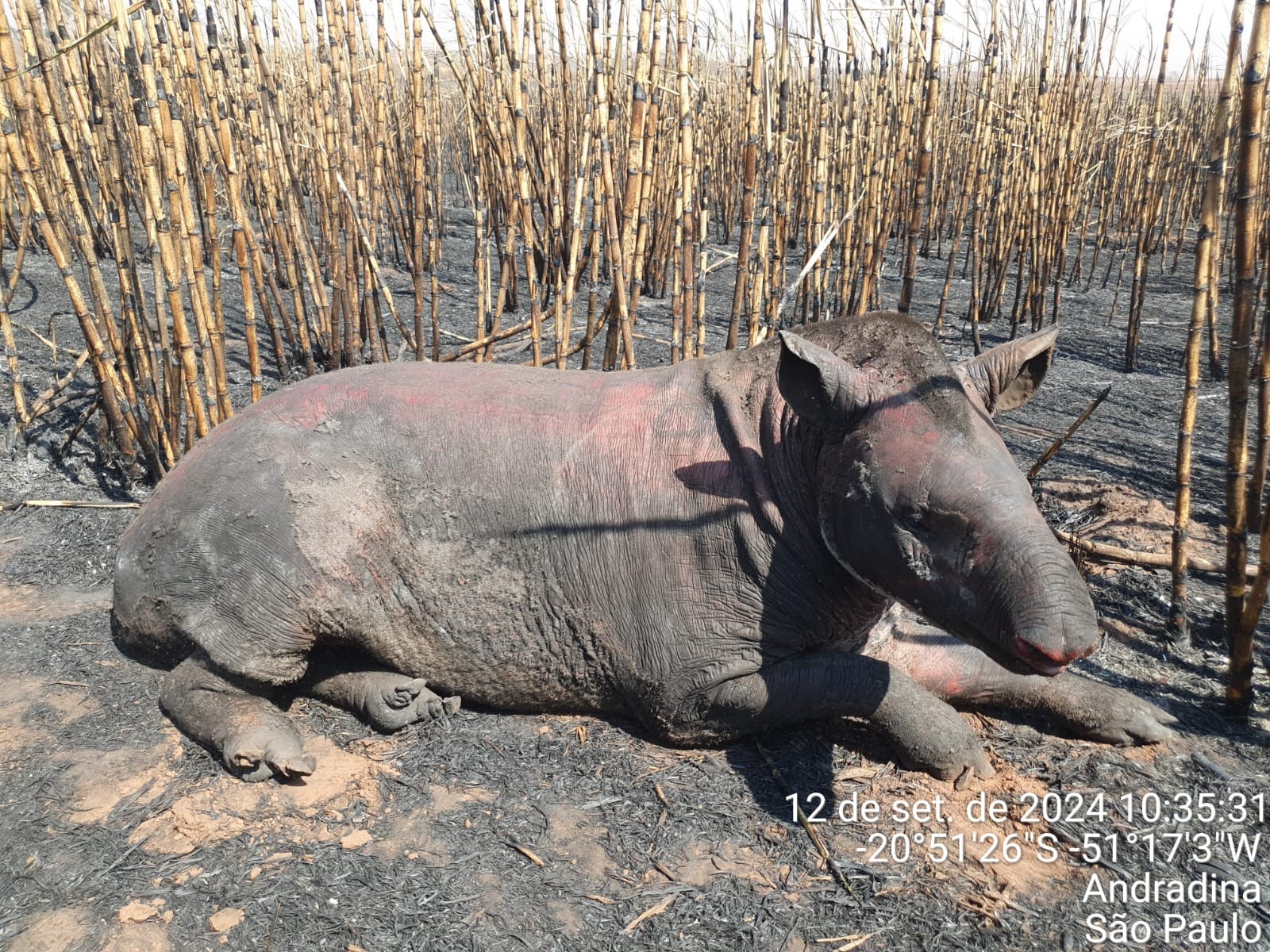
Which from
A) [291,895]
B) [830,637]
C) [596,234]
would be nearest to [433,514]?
[291,895]

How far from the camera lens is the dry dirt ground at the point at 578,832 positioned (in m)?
1.87

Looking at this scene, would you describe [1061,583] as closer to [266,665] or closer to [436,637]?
[436,637]

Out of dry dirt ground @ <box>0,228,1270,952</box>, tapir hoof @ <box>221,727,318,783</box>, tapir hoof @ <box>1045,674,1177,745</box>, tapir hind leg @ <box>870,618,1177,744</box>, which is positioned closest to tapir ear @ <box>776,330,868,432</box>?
tapir hind leg @ <box>870,618,1177,744</box>

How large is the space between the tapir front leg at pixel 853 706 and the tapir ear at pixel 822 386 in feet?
2.14

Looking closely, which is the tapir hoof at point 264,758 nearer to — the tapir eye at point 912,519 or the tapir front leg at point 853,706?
the tapir front leg at point 853,706

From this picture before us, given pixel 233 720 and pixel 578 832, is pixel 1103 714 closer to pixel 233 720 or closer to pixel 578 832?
pixel 578 832

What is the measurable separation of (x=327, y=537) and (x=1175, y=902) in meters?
Result: 2.25

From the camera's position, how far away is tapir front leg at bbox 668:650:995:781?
2.27 meters

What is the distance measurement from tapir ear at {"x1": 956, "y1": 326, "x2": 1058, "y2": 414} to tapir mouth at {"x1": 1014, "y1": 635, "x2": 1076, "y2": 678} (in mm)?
719

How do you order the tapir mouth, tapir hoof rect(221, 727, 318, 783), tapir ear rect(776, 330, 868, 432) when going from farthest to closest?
tapir hoof rect(221, 727, 318, 783), tapir ear rect(776, 330, 868, 432), the tapir mouth

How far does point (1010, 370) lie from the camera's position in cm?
229

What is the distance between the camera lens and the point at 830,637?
2.41 m

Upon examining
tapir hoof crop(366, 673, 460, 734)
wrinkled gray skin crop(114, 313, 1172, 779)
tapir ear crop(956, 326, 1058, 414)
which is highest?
tapir ear crop(956, 326, 1058, 414)

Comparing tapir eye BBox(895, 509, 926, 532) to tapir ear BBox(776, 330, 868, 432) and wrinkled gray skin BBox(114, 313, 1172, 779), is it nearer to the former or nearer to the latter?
wrinkled gray skin BBox(114, 313, 1172, 779)
